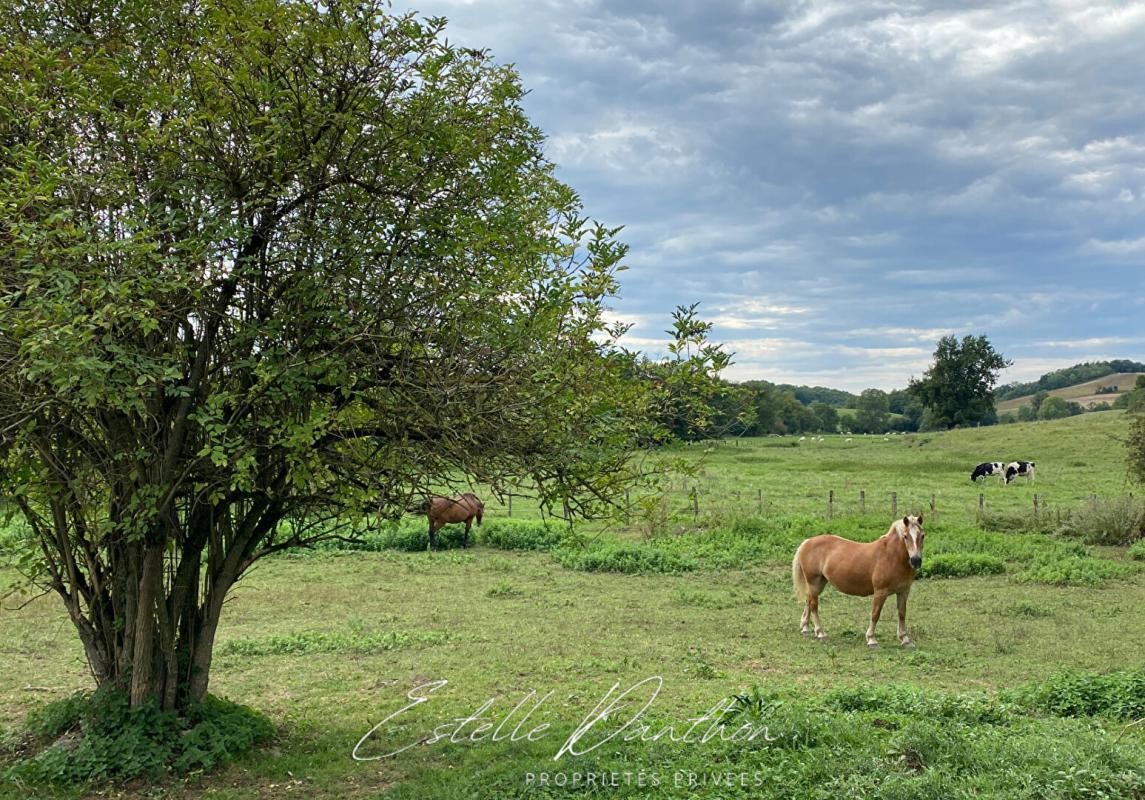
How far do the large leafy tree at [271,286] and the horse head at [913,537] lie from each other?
5.93m

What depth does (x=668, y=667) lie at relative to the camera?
946 cm

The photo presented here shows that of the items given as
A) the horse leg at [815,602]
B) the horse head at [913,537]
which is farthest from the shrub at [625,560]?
the horse head at [913,537]

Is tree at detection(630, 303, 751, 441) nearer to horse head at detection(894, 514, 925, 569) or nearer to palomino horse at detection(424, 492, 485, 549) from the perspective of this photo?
horse head at detection(894, 514, 925, 569)

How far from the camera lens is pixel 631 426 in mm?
6359

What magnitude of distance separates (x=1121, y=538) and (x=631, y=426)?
17453mm

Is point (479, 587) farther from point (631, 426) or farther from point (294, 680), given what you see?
point (631, 426)

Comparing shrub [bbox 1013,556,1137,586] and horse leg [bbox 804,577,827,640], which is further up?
horse leg [bbox 804,577,827,640]

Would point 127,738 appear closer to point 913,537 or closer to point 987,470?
point 913,537

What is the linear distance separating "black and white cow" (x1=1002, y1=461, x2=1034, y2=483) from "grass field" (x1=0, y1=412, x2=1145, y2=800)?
46.0 feet

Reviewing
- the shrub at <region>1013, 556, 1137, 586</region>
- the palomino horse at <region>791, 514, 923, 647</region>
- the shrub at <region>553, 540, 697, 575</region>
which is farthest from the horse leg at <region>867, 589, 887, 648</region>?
the shrub at <region>553, 540, 697, 575</region>

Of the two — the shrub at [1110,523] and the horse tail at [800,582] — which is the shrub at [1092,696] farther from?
the shrub at [1110,523]

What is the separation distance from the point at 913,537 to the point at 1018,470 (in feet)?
88.4

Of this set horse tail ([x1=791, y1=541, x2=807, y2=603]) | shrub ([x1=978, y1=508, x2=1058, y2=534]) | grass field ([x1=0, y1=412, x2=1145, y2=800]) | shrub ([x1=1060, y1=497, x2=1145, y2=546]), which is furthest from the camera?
shrub ([x1=978, y1=508, x2=1058, y2=534])

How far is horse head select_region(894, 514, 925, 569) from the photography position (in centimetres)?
1076
